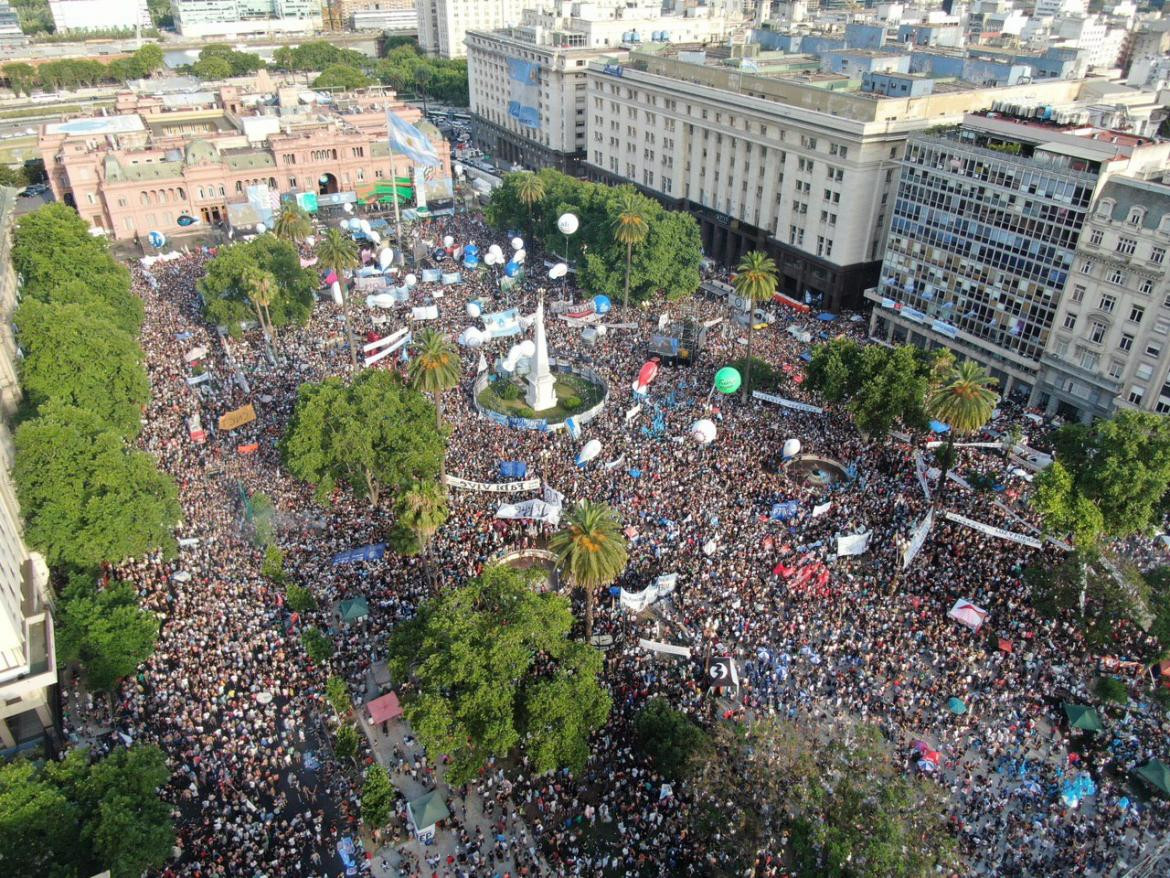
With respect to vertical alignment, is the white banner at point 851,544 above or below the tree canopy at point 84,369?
below

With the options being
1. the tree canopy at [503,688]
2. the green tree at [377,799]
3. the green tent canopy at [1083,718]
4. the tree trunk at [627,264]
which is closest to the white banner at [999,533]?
the green tent canopy at [1083,718]

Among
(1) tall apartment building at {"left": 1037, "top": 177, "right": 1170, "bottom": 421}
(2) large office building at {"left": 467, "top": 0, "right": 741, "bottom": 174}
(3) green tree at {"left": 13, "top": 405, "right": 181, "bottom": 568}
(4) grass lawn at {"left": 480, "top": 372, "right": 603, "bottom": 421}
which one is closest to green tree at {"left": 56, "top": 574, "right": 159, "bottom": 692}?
(3) green tree at {"left": 13, "top": 405, "right": 181, "bottom": 568}

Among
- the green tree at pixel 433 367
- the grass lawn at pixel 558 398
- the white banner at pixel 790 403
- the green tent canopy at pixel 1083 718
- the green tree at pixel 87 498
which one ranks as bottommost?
the grass lawn at pixel 558 398

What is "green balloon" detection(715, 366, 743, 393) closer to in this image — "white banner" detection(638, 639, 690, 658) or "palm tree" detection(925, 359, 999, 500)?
"palm tree" detection(925, 359, 999, 500)

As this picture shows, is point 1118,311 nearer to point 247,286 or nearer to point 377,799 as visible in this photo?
point 377,799

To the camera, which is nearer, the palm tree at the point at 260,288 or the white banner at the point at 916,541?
the white banner at the point at 916,541

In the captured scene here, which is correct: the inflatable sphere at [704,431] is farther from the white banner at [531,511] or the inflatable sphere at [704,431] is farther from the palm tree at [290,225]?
the palm tree at [290,225]
